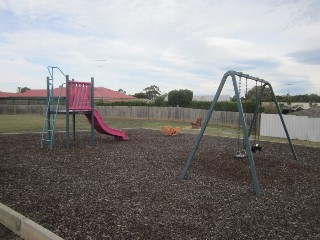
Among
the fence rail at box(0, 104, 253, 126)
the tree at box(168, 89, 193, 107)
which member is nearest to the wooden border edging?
the fence rail at box(0, 104, 253, 126)

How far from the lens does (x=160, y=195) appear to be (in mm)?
6594

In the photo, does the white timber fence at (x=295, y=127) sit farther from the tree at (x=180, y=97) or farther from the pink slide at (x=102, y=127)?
the tree at (x=180, y=97)

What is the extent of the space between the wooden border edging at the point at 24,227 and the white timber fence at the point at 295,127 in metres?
17.5

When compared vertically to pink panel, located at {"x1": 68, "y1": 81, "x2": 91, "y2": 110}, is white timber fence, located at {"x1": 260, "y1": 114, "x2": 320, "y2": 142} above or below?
below

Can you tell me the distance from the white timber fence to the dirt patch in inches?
298

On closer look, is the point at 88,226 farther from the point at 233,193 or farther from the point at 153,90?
the point at 153,90

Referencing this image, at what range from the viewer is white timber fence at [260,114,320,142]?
18453 millimetres

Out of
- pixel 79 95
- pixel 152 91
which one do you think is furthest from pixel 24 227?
pixel 152 91

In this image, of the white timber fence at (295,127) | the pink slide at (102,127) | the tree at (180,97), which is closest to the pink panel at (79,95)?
the pink slide at (102,127)

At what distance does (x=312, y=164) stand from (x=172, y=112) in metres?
25.8

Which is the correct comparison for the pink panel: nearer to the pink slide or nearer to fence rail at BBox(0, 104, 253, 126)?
the pink slide

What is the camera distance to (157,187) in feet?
23.7

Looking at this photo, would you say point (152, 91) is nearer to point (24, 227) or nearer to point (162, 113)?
point (162, 113)

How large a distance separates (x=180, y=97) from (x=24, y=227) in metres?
47.0
